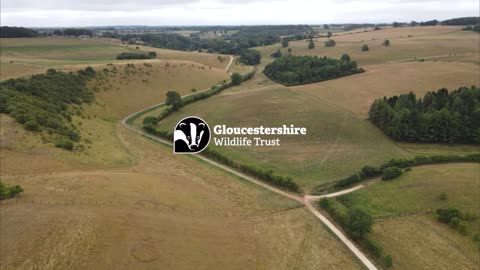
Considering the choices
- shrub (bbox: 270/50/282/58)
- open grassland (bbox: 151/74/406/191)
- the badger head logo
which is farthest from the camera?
shrub (bbox: 270/50/282/58)

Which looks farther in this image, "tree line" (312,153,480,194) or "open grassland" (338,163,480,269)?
"tree line" (312,153,480,194)

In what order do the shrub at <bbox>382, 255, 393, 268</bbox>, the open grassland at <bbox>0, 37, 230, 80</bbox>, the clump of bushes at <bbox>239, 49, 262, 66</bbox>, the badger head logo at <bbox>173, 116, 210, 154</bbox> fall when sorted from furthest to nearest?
1. the clump of bushes at <bbox>239, 49, 262, 66</bbox>
2. the open grassland at <bbox>0, 37, 230, 80</bbox>
3. the badger head logo at <bbox>173, 116, 210, 154</bbox>
4. the shrub at <bbox>382, 255, 393, 268</bbox>

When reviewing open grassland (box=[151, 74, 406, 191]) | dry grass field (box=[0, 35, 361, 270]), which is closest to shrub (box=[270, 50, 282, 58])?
open grassland (box=[151, 74, 406, 191])

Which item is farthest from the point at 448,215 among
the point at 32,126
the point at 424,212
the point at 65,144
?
the point at 32,126

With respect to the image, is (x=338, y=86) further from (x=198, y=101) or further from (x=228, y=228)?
(x=228, y=228)

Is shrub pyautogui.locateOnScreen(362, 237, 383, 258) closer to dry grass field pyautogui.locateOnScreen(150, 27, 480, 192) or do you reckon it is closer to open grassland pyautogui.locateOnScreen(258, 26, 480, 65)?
dry grass field pyautogui.locateOnScreen(150, 27, 480, 192)

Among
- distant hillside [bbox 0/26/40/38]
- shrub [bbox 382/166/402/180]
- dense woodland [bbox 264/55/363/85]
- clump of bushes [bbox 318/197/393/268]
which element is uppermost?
distant hillside [bbox 0/26/40/38]
